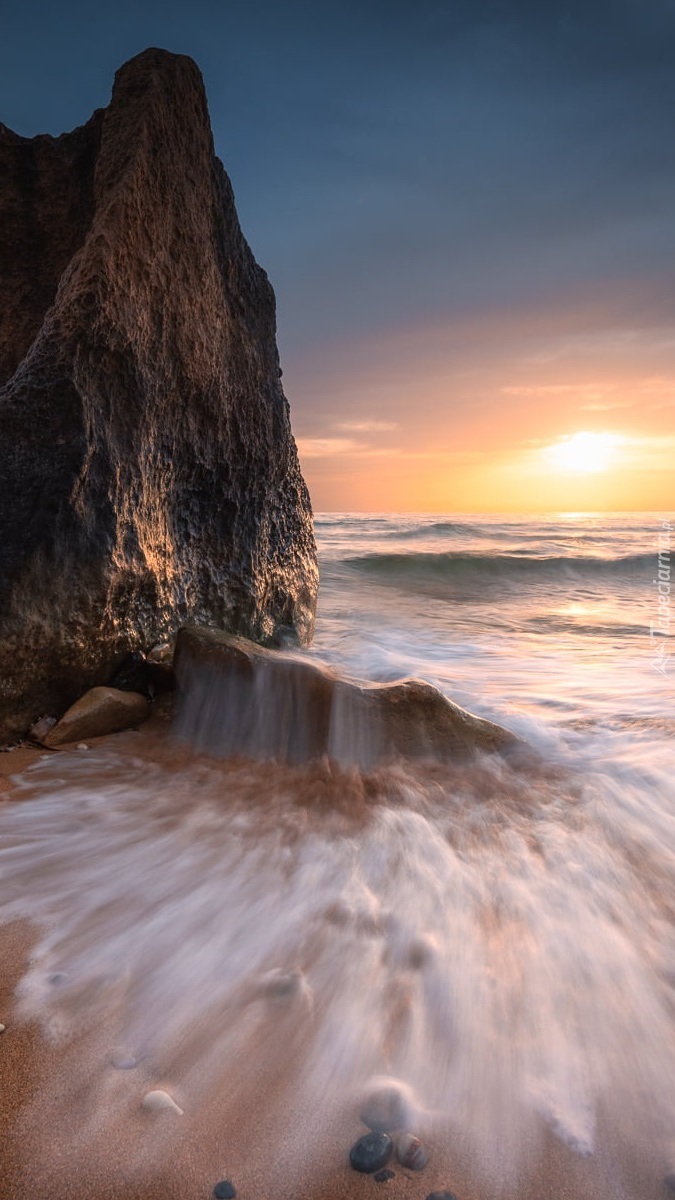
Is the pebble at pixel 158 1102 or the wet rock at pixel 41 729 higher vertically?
the wet rock at pixel 41 729

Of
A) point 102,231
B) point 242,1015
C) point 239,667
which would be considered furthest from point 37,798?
point 102,231

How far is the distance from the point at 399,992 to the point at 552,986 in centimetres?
36

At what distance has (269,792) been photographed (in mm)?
2434

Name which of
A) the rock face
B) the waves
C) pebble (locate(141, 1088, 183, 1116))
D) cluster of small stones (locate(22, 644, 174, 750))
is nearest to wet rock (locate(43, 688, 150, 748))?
cluster of small stones (locate(22, 644, 174, 750))

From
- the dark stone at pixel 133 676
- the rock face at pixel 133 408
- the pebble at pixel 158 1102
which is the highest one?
the rock face at pixel 133 408

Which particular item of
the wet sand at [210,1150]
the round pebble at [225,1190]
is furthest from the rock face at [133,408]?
the round pebble at [225,1190]

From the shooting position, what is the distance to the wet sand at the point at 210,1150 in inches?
39.3

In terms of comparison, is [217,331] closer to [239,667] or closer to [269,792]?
[239,667]

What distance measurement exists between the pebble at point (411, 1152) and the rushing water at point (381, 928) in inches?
1.6

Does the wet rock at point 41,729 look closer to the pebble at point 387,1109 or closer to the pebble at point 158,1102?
the pebble at point 158,1102

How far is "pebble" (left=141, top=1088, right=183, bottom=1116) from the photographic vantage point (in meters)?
1.12

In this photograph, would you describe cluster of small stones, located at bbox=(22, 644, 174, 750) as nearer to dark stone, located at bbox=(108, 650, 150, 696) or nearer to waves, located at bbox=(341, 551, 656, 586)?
dark stone, located at bbox=(108, 650, 150, 696)

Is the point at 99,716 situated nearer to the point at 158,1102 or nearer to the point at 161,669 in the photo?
the point at 161,669

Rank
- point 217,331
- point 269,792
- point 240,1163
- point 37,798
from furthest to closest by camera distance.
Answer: point 217,331 < point 269,792 < point 37,798 < point 240,1163
